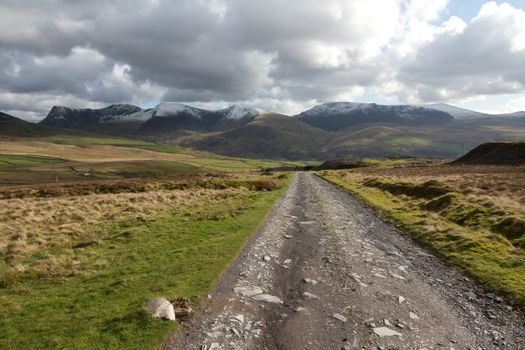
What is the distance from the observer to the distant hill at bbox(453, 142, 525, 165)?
94.6 m

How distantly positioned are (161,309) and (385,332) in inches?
240

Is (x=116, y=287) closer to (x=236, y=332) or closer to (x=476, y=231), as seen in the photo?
(x=236, y=332)

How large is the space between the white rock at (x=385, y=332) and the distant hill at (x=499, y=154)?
324ft

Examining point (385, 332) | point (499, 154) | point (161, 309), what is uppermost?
point (499, 154)

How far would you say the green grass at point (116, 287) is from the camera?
370 inches

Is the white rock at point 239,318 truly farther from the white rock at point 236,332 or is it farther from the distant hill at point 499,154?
the distant hill at point 499,154

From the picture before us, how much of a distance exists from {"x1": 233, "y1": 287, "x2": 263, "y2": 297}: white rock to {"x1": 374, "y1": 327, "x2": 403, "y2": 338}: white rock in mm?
4052

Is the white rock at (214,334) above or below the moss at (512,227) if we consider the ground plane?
below

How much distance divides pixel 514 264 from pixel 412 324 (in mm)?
7824

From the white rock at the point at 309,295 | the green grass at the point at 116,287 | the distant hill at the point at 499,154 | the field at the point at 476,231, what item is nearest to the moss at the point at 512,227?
the field at the point at 476,231

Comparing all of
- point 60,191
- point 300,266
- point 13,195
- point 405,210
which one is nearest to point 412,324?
point 300,266

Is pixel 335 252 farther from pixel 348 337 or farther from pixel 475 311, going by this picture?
pixel 348 337

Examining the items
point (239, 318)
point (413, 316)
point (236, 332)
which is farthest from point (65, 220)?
point (413, 316)

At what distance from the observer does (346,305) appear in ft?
36.6
